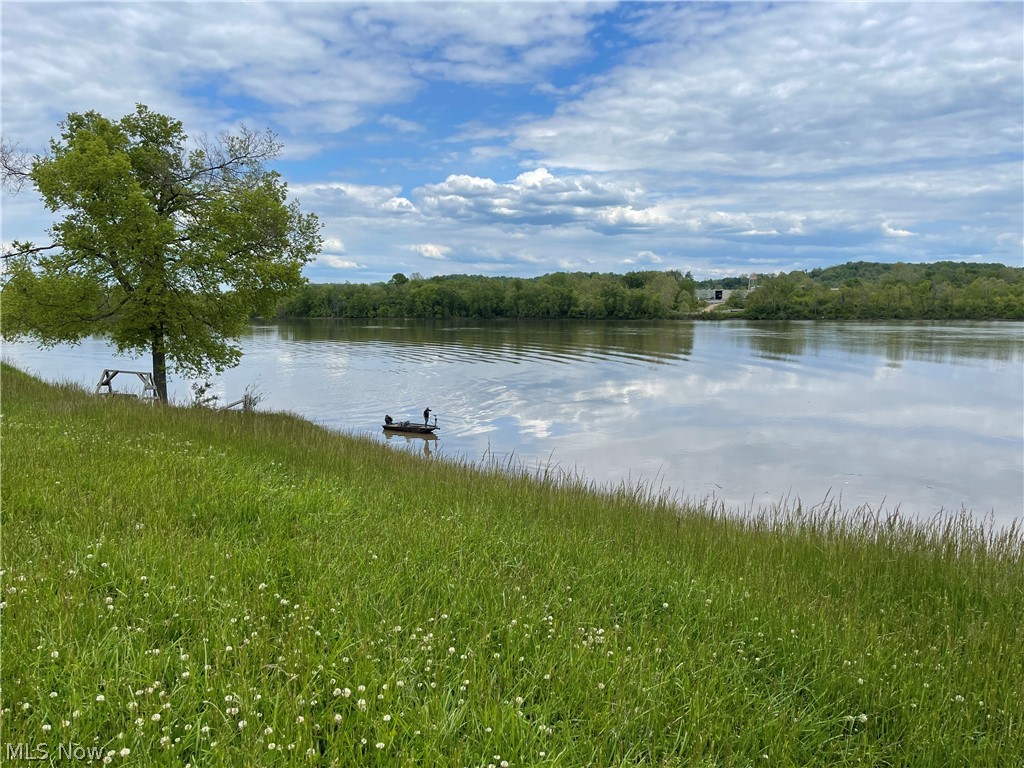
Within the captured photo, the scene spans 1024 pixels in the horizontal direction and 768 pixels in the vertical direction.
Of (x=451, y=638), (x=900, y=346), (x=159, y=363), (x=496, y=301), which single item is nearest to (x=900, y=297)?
(x=900, y=346)

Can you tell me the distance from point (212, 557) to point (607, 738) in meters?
3.13

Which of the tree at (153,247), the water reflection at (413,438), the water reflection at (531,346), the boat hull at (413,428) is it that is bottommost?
the water reflection at (413,438)

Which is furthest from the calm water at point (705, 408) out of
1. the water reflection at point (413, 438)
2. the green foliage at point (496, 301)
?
the green foliage at point (496, 301)

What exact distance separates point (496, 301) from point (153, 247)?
132650 mm

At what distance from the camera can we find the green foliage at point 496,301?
147m

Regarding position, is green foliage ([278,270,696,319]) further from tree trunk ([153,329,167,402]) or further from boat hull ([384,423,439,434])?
tree trunk ([153,329,167,402])

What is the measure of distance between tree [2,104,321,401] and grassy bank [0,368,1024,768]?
14026mm

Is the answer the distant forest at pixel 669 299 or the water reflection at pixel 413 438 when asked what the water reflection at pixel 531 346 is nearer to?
the water reflection at pixel 413 438

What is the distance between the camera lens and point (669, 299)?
154 metres

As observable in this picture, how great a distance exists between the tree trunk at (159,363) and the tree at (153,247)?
0.05 metres

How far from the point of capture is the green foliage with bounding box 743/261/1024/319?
139m

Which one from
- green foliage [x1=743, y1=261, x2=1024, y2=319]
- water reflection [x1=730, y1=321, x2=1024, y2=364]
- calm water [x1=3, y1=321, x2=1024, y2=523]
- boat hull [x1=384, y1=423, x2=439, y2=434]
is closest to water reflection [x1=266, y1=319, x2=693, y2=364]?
calm water [x1=3, y1=321, x2=1024, y2=523]

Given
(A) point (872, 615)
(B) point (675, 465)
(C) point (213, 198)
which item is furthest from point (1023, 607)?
(C) point (213, 198)

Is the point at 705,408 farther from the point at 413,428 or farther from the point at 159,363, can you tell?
the point at 159,363
